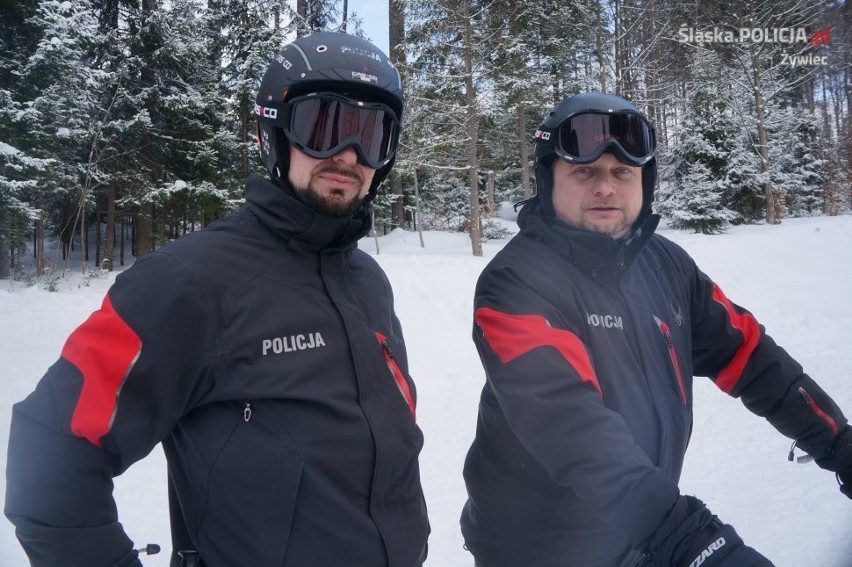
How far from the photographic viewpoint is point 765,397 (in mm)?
2447

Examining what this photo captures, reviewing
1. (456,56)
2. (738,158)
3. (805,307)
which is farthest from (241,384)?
(738,158)

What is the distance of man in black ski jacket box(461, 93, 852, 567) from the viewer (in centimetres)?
161

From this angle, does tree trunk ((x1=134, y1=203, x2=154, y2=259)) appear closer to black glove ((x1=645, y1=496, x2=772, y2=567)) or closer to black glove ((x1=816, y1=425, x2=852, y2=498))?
black glove ((x1=816, y1=425, x2=852, y2=498))

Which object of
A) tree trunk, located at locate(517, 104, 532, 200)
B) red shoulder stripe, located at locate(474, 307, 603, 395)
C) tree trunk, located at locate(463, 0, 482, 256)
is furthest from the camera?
tree trunk, located at locate(517, 104, 532, 200)

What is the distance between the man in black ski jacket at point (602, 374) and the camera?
1.61 metres

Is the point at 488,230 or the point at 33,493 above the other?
the point at 488,230

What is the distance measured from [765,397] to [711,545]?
1.37 meters

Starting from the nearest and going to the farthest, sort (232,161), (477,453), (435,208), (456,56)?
(477,453)
(456,56)
(232,161)
(435,208)

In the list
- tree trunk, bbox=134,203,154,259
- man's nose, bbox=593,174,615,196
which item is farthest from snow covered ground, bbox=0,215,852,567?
tree trunk, bbox=134,203,154,259

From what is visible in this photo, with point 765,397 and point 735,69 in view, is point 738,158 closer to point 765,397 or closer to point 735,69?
point 735,69

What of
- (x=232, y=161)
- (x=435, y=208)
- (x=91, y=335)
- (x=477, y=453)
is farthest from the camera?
(x=435, y=208)

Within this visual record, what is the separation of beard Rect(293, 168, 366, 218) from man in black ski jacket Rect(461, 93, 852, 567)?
0.58 metres

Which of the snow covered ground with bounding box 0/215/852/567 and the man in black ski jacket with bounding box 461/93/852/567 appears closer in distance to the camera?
the man in black ski jacket with bounding box 461/93/852/567

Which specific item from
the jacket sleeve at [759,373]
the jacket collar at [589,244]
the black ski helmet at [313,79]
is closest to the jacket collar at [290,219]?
the black ski helmet at [313,79]
